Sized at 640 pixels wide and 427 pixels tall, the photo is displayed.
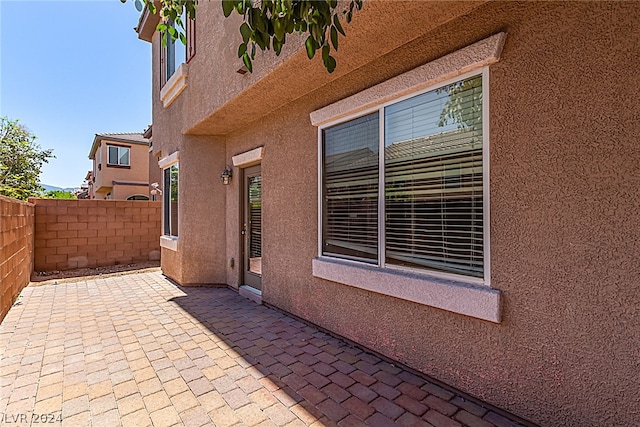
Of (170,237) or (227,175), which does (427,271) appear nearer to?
(227,175)

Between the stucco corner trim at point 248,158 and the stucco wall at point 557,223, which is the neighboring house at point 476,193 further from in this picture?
the stucco corner trim at point 248,158

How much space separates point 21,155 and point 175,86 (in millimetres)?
22169

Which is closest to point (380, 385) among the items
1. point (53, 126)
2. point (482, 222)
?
point (482, 222)

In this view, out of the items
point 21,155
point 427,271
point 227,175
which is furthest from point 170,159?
point 21,155

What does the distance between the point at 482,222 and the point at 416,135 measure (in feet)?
4.01

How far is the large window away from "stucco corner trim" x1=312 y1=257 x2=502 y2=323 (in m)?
0.16

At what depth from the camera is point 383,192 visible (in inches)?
151

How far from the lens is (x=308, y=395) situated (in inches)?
121

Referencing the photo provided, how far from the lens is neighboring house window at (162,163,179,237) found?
26.8ft

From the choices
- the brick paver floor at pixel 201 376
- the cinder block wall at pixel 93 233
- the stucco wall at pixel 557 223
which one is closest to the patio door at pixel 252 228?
the brick paver floor at pixel 201 376

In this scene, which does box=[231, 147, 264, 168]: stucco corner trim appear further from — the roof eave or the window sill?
the roof eave

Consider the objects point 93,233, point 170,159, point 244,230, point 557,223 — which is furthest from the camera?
point 93,233

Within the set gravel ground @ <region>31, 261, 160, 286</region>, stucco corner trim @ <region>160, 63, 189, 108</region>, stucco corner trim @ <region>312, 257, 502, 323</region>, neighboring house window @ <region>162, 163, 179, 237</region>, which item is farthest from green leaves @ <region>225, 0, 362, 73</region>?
gravel ground @ <region>31, 261, 160, 286</region>

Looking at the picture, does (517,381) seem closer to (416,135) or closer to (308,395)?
(308,395)
